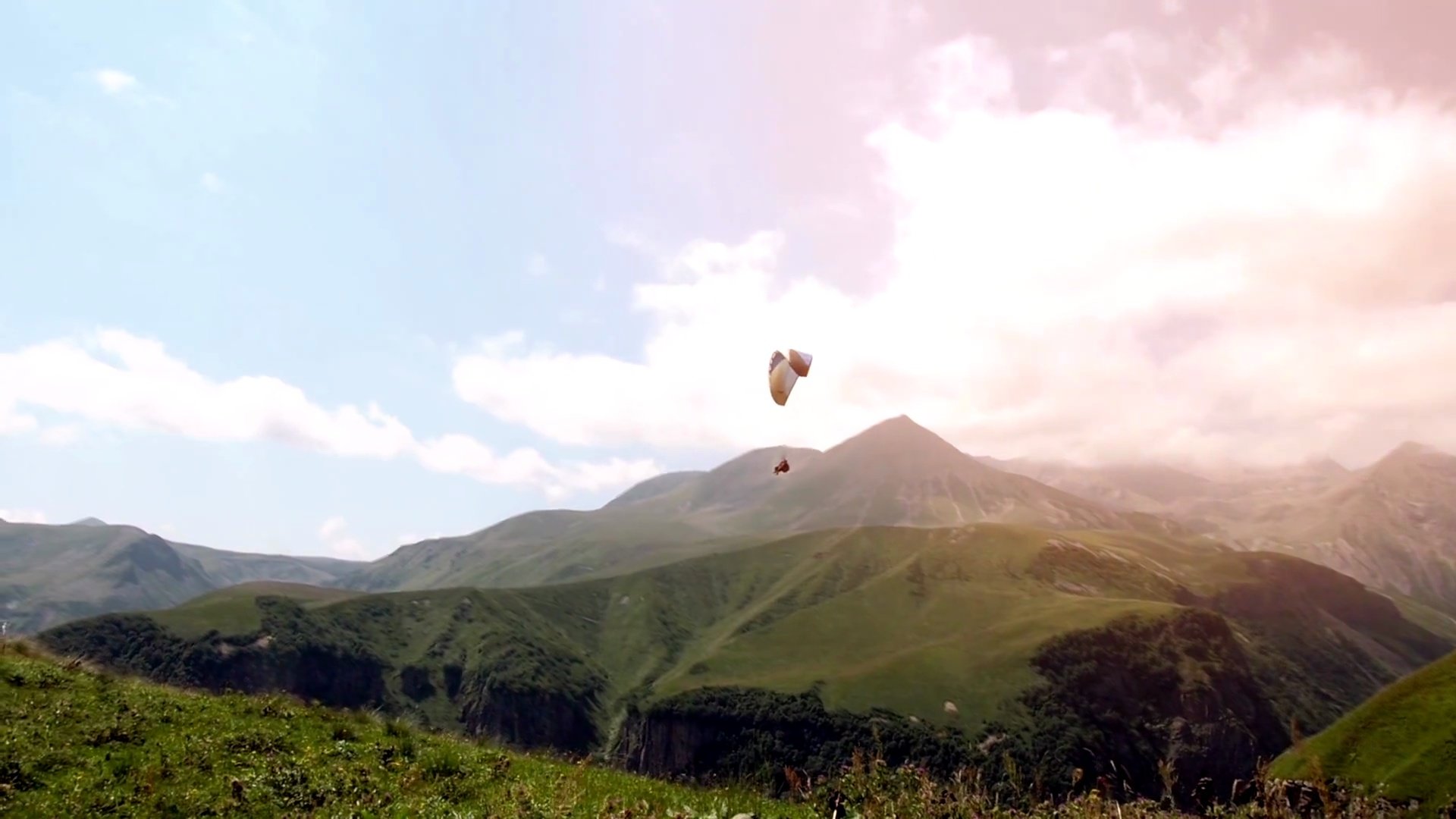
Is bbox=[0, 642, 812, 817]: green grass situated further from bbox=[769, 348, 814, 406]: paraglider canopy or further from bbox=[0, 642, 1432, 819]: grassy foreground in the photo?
bbox=[769, 348, 814, 406]: paraglider canopy

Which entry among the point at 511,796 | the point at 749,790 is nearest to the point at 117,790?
the point at 511,796

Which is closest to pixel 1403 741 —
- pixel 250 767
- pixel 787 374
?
pixel 787 374

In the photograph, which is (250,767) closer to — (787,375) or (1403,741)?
(787,375)

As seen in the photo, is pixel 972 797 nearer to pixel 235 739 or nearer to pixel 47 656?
pixel 235 739

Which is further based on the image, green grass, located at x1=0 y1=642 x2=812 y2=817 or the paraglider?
the paraglider

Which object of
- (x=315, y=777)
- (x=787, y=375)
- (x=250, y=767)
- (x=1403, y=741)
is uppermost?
(x=787, y=375)

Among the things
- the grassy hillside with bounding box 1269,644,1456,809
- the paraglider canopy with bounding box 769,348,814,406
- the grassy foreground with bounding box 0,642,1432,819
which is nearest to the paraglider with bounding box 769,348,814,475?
the paraglider canopy with bounding box 769,348,814,406
